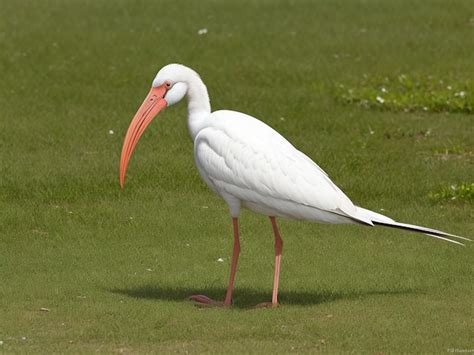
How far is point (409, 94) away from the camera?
54.0ft

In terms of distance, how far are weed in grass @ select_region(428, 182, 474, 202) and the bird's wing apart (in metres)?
3.26

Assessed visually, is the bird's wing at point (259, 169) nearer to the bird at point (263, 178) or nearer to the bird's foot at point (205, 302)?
the bird at point (263, 178)

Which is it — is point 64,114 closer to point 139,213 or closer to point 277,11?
point 139,213

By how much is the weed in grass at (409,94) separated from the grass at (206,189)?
0.22m

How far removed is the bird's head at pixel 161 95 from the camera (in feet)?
30.1

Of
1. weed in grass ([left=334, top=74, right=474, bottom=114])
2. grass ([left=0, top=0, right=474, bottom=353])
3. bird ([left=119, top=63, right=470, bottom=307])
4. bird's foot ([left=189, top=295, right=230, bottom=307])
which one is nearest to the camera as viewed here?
grass ([left=0, top=0, right=474, bottom=353])

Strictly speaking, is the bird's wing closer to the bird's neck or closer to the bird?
the bird

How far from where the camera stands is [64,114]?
15375 mm

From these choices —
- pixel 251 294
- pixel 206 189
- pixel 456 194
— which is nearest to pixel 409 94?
pixel 456 194

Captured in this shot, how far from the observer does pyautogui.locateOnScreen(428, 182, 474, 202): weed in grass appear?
11828 millimetres

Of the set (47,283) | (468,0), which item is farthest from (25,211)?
(468,0)

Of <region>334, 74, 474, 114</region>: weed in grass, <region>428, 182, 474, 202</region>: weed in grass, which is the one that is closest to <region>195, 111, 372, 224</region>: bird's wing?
<region>428, 182, 474, 202</region>: weed in grass

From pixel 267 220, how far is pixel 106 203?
153cm

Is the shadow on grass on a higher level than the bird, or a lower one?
lower
